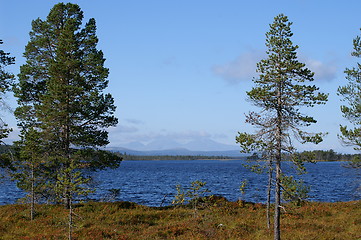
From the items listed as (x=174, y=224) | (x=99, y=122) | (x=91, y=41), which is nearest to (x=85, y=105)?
(x=99, y=122)

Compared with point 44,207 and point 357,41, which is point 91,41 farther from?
point 357,41

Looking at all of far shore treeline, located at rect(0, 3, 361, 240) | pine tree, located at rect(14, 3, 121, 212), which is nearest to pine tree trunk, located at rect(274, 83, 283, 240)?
far shore treeline, located at rect(0, 3, 361, 240)

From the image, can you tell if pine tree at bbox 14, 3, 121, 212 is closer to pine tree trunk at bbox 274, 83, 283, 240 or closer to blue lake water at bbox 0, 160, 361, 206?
blue lake water at bbox 0, 160, 361, 206

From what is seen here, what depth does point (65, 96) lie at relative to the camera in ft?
84.5

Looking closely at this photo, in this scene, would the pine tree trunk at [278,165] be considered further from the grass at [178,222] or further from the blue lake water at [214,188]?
the grass at [178,222]

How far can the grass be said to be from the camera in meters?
20.8

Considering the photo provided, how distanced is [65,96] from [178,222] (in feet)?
38.8

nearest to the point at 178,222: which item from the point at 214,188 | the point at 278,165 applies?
the point at 278,165

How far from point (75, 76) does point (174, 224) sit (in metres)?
12.7

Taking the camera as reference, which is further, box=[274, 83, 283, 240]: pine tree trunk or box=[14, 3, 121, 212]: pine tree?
box=[14, 3, 121, 212]: pine tree

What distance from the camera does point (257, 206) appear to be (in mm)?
31188

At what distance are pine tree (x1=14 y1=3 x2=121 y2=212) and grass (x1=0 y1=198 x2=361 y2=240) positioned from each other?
254cm

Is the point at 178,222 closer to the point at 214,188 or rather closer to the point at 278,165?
the point at 278,165

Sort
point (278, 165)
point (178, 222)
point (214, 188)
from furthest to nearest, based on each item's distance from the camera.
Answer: point (214, 188) < point (178, 222) < point (278, 165)
